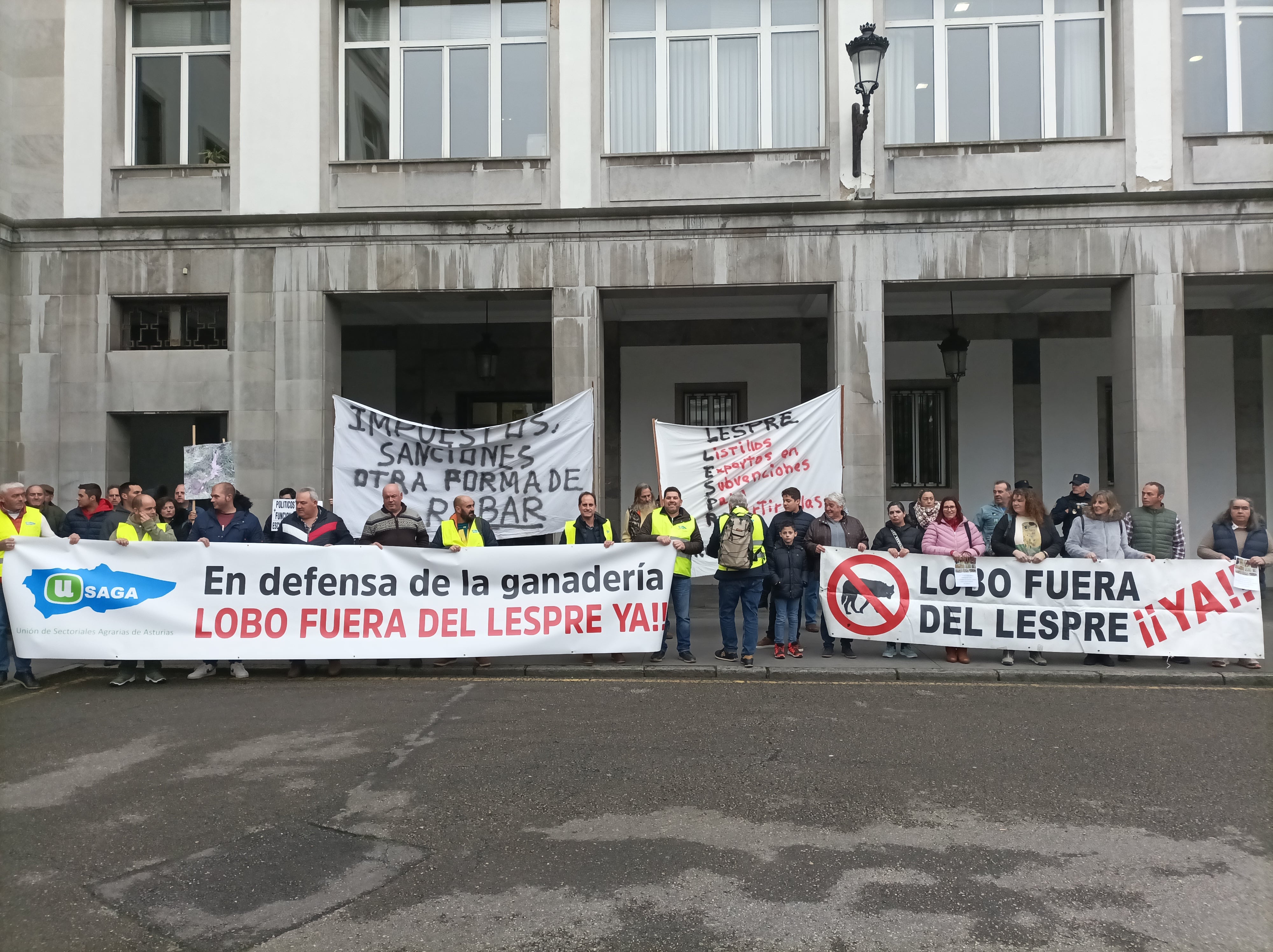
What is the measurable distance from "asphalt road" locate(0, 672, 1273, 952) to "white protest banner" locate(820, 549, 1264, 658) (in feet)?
4.44

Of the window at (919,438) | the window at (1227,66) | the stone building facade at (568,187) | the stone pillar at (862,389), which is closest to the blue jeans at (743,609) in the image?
the stone pillar at (862,389)

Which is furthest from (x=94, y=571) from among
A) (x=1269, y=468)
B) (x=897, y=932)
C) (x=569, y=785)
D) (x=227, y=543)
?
(x=1269, y=468)

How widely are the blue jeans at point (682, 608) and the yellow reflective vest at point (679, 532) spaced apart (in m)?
0.08

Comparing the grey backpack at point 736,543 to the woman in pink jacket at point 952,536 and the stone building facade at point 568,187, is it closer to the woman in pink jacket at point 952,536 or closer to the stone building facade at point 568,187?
the woman in pink jacket at point 952,536

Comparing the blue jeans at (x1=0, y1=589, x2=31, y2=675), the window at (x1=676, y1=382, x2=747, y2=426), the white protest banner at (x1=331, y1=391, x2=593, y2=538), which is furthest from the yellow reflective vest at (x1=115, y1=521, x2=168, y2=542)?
the window at (x1=676, y1=382, x2=747, y2=426)

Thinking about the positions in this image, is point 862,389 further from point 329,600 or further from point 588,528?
point 329,600

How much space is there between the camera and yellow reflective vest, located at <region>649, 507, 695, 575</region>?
30.1 ft

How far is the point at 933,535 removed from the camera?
9.39m

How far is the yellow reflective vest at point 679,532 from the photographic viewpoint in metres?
9.17

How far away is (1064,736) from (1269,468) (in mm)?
12804

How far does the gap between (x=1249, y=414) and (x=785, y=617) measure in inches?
470

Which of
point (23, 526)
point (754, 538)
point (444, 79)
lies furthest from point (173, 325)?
point (754, 538)

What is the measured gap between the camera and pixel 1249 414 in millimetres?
15992

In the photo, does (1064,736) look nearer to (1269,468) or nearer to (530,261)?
(530,261)
